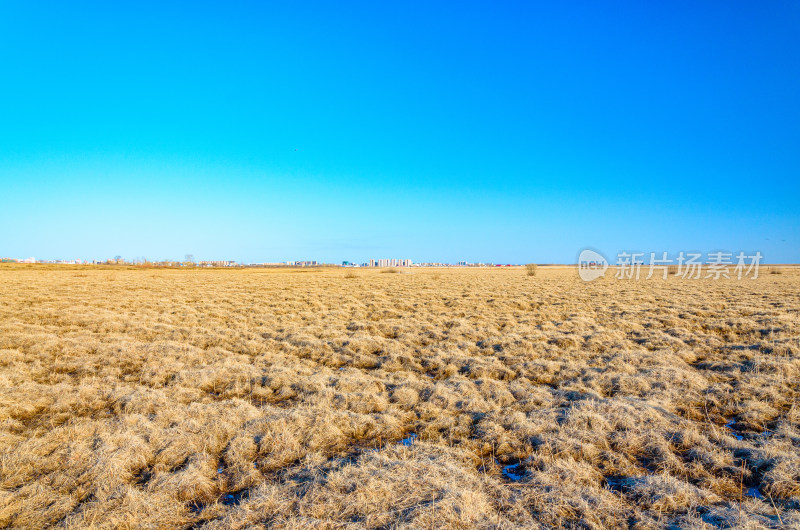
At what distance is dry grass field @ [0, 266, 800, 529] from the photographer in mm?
3918

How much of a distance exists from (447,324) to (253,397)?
9387mm

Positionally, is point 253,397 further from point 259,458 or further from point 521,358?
point 521,358

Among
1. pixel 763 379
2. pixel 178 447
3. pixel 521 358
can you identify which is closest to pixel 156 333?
pixel 178 447

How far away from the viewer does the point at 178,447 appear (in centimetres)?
521

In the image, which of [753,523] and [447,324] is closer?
[753,523]

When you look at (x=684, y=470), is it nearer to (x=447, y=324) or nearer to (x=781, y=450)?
(x=781, y=450)

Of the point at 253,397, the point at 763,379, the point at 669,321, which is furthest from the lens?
the point at 669,321

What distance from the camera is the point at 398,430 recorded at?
604 cm

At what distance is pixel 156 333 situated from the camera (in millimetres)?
13156

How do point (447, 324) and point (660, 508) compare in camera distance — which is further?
point (447, 324)

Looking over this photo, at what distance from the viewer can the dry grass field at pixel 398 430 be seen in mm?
3918

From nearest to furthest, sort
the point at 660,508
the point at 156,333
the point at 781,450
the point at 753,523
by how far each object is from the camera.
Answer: the point at 753,523 → the point at 660,508 → the point at 781,450 → the point at 156,333

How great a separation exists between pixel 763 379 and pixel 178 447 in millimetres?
11171

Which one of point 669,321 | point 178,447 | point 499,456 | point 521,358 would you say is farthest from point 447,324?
point 178,447
